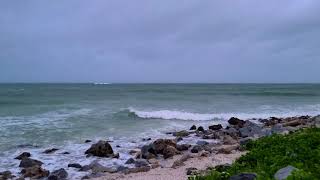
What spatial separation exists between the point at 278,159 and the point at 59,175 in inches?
258

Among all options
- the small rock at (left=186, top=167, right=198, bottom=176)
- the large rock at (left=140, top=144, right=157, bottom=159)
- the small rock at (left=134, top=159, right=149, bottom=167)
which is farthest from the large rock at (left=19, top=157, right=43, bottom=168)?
the small rock at (left=186, top=167, right=198, bottom=176)

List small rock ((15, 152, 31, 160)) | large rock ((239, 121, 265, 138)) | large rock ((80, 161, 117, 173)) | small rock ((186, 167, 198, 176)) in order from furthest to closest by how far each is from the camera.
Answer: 1. large rock ((239, 121, 265, 138))
2. small rock ((15, 152, 31, 160))
3. large rock ((80, 161, 117, 173))
4. small rock ((186, 167, 198, 176))

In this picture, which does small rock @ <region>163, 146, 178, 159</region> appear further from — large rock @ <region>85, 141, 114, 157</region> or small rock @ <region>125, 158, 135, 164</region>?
large rock @ <region>85, 141, 114, 157</region>

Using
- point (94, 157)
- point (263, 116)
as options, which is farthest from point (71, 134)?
point (263, 116)

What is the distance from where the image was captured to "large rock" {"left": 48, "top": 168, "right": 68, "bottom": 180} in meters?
11.4

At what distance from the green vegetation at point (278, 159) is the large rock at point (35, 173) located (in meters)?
5.56

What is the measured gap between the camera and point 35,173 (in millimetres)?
11812

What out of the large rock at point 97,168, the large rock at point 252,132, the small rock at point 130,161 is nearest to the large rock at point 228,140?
the large rock at point 252,132

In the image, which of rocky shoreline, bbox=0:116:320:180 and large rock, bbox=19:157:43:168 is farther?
large rock, bbox=19:157:43:168

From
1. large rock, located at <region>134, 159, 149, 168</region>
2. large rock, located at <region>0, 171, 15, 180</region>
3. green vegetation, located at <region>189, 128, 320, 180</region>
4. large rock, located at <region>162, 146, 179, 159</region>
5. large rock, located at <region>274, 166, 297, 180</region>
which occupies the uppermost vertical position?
large rock, located at <region>274, 166, 297, 180</region>

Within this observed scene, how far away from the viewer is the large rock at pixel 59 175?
11375 millimetres

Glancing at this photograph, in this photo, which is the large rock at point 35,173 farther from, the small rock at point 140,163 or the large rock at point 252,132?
the large rock at point 252,132

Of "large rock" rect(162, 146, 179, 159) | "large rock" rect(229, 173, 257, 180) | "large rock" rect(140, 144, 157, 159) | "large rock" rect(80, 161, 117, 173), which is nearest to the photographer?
"large rock" rect(229, 173, 257, 180)

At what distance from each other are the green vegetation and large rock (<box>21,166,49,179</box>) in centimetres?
556
